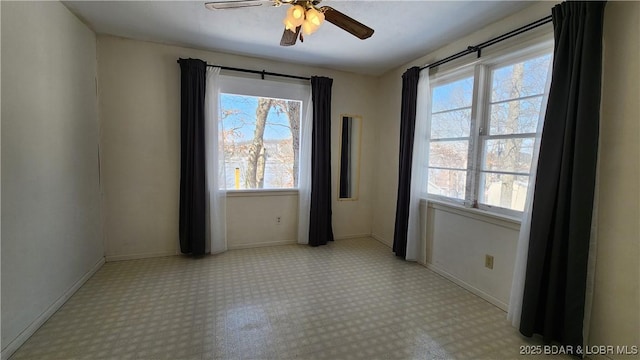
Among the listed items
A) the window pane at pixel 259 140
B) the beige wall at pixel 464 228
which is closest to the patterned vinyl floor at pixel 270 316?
the beige wall at pixel 464 228

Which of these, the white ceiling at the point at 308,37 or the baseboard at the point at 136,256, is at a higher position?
the white ceiling at the point at 308,37

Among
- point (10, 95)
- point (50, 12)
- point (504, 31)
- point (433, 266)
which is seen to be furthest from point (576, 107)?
point (50, 12)

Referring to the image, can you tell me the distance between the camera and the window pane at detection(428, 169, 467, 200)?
284cm

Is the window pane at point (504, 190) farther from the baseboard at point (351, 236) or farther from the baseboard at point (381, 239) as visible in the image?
the baseboard at point (351, 236)

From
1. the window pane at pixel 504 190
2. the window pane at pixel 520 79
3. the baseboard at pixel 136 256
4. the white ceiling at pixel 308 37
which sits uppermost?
the white ceiling at pixel 308 37

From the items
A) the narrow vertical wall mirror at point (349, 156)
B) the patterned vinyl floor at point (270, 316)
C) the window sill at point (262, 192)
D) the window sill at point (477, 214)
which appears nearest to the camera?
the patterned vinyl floor at point (270, 316)

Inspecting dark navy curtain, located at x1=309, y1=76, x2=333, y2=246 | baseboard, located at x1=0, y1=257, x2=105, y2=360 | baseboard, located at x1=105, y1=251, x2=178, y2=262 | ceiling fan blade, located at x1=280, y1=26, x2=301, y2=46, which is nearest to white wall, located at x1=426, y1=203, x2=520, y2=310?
dark navy curtain, located at x1=309, y1=76, x2=333, y2=246

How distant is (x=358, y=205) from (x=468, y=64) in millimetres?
2369

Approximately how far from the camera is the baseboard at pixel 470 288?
2367 mm

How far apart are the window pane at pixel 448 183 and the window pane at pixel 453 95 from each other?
0.69 metres

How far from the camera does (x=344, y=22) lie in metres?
1.82

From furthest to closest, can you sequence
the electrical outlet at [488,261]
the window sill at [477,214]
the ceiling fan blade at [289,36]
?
the electrical outlet at [488,261] < the window sill at [477,214] < the ceiling fan blade at [289,36]

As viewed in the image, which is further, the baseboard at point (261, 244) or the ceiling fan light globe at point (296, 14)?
the baseboard at point (261, 244)

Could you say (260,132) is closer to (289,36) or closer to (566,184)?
(289,36)
